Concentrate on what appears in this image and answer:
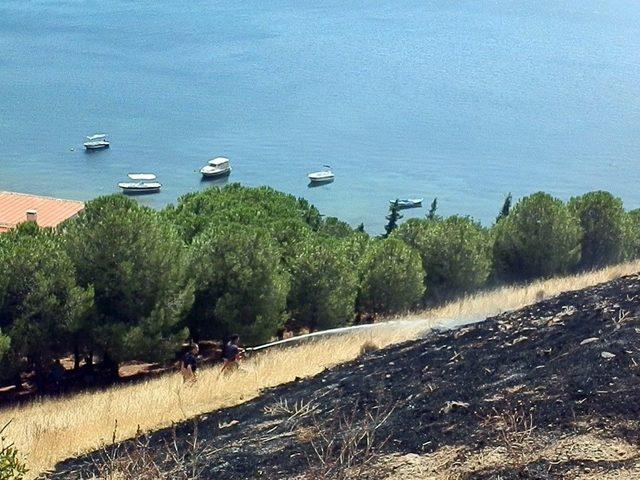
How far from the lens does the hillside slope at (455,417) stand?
6898 millimetres

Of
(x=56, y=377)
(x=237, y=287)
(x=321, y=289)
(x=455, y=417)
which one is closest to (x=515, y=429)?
(x=455, y=417)

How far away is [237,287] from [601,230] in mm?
12316

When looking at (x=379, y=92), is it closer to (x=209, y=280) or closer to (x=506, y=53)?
(x=506, y=53)

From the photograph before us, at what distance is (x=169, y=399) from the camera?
11859 mm

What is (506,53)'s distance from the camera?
361 feet

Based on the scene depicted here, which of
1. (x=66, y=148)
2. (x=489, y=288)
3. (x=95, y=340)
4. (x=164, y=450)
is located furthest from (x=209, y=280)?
(x=66, y=148)

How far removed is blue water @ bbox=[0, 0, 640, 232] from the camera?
66562 mm

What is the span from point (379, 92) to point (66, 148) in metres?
31.3

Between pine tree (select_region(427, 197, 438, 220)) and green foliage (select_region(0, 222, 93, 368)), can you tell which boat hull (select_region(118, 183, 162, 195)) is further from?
green foliage (select_region(0, 222, 93, 368))

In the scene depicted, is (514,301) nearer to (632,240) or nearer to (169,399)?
(169,399)

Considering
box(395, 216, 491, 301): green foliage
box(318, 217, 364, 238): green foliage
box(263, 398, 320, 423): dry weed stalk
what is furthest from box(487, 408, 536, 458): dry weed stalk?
box(318, 217, 364, 238): green foliage

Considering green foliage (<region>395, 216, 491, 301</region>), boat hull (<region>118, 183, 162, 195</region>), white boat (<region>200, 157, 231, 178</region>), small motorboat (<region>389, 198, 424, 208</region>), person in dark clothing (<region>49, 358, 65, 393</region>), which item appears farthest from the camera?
white boat (<region>200, 157, 231, 178</region>)

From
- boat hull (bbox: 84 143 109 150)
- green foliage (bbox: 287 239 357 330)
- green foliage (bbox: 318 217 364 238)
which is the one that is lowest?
green foliage (bbox: 287 239 357 330)

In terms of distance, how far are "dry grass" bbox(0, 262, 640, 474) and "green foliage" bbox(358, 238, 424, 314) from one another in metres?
4.50
